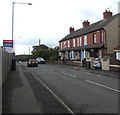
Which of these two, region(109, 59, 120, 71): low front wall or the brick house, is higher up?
the brick house

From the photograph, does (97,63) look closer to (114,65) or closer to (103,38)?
(114,65)

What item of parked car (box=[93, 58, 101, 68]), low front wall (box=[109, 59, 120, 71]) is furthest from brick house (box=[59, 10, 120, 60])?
low front wall (box=[109, 59, 120, 71])

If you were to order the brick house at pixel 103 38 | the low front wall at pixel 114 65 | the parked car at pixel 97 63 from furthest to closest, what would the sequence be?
the brick house at pixel 103 38
the parked car at pixel 97 63
the low front wall at pixel 114 65

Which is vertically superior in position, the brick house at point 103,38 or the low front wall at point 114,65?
the brick house at point 103,38

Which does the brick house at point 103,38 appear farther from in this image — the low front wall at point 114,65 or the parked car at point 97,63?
the low front wall at point 114,65

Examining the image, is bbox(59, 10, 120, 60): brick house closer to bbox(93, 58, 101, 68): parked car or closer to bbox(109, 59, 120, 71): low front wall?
bbox(93, 58, 101, 68): parked car

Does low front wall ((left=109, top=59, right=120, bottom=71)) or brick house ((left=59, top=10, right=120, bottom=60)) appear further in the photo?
brick house ((left=59, top=10, right=120, bottom=60))

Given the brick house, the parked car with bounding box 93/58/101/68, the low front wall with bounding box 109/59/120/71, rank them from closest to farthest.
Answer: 1. the low front wall with bounding box 109/59/120/71
2. the parked car with bounding box 93/58/101/68
3. the brick house

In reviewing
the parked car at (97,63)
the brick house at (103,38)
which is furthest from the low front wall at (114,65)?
the brick house at (103,38)

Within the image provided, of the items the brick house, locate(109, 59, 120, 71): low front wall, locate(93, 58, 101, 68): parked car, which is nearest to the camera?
locate(109, 59, 120, 71): low front wall

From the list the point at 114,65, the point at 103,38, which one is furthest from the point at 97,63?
the point at 103,38

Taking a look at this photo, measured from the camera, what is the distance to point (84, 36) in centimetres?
3709

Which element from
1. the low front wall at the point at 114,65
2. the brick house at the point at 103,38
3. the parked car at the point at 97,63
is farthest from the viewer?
the brick house at the point at 103,38

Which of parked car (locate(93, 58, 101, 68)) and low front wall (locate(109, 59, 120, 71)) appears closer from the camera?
low front wall (locate(109, 59, 120, 71))
